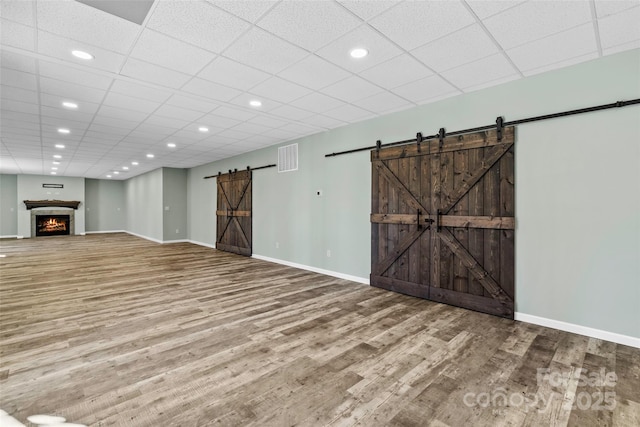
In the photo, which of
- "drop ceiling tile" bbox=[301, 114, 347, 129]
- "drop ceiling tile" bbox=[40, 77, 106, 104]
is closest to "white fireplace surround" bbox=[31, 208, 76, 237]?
"drop ceiling tile" bbox=[40, 77, 106, 104]

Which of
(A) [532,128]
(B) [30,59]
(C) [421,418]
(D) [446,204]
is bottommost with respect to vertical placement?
(C) [421,418]

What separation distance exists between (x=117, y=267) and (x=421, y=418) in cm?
674

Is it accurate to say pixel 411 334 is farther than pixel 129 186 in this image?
No

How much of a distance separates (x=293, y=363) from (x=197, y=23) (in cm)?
289

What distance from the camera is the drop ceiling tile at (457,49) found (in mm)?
2600

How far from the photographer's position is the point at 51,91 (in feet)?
12.3

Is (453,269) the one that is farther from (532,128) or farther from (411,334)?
(532,128)

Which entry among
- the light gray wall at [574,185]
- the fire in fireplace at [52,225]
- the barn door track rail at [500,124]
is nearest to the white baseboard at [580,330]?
the light gray wall at [574,185]

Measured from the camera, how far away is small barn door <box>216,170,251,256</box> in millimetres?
7824

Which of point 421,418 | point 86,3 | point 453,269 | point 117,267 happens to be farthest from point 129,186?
point 421,418

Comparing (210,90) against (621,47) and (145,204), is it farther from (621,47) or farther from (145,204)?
(145,204)

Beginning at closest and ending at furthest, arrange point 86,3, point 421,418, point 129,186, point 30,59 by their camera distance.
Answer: point 421,418, point 86,3, point 30,59, point 129,186

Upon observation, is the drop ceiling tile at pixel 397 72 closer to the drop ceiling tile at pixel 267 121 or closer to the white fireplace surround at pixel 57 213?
the drop ceiling tile at pixel 267 121

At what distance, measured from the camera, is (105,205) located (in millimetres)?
15203
